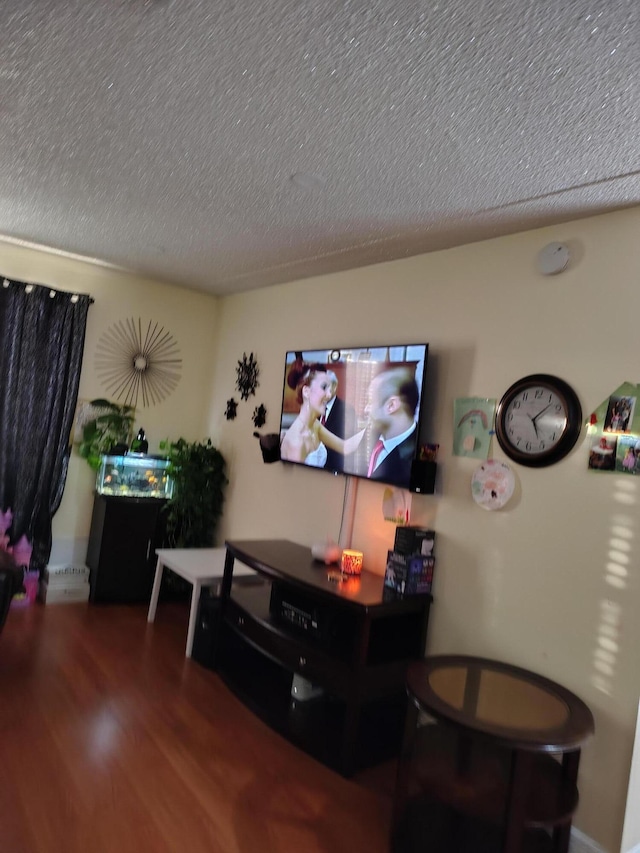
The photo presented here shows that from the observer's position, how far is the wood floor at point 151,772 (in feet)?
6.31

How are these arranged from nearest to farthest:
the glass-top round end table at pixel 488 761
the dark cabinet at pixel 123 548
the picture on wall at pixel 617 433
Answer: the glass-top round end table at pixel 488 761 < the picture on wall at pixel 617 433 < the dark cabinet at pixel 123 548

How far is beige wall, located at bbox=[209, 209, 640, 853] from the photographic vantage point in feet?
6.64

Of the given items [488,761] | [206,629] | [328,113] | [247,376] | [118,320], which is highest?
[328,113]

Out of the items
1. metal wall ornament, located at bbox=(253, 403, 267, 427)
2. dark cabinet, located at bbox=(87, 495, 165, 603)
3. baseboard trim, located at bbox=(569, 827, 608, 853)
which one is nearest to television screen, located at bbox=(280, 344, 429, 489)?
metal wall ornament, located at bbox=(253, 403, 267, 427)

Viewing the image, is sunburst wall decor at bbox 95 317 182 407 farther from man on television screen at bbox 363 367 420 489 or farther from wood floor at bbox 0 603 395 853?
man on television screen at bbox 363 367 420 489

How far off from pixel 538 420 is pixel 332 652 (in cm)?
130

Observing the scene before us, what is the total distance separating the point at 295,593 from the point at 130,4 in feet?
7.55

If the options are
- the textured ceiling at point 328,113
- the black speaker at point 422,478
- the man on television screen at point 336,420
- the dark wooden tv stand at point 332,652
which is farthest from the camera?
the man on television screen at point 336,420

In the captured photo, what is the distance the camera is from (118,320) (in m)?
4.28

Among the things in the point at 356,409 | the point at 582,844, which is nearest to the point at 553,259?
the point at 356,409

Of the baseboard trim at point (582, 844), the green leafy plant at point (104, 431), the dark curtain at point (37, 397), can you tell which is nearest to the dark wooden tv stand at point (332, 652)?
the baseboard trim at point (582, 844)

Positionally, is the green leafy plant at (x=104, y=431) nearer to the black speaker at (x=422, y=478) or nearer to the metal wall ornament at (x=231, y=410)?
the metal wall ornament at (x=231, y=410)

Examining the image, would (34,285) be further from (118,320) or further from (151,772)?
(151,772)

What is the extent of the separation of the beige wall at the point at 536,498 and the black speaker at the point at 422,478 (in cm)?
8
